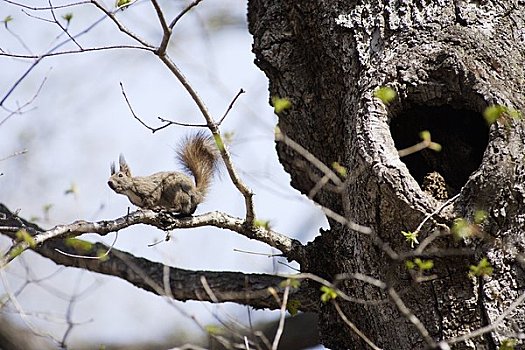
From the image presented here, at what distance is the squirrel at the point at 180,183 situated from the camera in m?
3.92

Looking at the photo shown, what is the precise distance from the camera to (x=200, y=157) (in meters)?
3.94

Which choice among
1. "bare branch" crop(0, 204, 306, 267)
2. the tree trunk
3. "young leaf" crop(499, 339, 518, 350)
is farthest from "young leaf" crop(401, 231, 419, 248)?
"bare branch" crop(0, 204, 306, 267)

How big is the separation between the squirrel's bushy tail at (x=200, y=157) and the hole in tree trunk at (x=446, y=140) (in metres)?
1.34

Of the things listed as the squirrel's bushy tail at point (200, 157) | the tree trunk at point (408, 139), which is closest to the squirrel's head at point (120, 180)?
the squirrel's bushy tail at point (200, 157)

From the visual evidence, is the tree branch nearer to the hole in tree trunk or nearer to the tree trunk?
the tree trunk

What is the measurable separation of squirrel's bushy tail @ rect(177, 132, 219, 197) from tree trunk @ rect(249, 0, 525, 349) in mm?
941

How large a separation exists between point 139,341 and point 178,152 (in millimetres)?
1042

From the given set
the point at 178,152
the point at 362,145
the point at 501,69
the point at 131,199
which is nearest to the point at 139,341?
the point at 131,199

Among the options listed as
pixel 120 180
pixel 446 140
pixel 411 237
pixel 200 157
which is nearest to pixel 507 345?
pixel 411 237

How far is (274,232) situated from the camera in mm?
2959

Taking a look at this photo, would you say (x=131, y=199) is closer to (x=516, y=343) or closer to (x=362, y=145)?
(x=362, y=145)

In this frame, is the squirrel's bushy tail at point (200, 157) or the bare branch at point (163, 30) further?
the squirrel's bushy tail at point (200, 157)

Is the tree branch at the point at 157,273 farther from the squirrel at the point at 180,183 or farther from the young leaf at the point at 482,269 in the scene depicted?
the young leaf at the point at 482,269

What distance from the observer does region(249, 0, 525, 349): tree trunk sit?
227 cm
